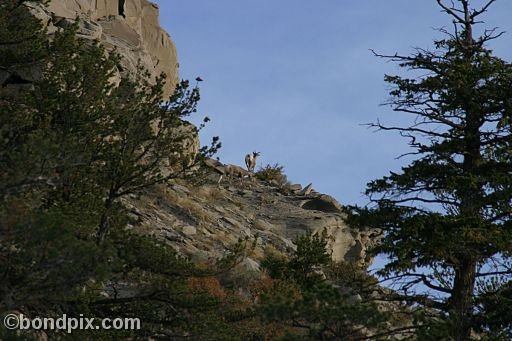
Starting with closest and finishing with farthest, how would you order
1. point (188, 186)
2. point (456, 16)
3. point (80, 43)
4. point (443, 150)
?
point (443, 150) < point (456, 16) < point (80, 43) < point (188, 186)

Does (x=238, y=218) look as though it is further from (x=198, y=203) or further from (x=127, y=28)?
(x=127, y=28)

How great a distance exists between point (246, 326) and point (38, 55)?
8.34 meters

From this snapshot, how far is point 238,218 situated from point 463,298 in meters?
25.3

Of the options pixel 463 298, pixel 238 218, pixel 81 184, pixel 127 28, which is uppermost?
pixel 127 28

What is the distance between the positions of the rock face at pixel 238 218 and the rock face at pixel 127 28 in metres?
6.06

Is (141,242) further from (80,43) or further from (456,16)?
(456,16)

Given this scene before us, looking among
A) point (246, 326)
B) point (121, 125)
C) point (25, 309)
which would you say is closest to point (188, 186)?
point (246, 326)

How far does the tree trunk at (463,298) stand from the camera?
14.2 metres

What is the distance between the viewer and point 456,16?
16797 mm

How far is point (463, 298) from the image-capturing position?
14.8 metres

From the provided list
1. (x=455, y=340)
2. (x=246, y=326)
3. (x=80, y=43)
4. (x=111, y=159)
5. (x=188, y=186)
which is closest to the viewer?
(x=455, y=340)

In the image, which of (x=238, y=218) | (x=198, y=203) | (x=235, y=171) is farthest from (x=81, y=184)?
(x=235, y=171)

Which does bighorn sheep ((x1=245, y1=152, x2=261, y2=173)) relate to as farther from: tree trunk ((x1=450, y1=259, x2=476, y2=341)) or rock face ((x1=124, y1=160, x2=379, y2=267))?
tree trunk ((x1=450, y1=259, x2=476, y2=341))

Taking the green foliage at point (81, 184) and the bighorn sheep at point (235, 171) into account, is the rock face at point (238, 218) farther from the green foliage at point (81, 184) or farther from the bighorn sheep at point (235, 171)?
the green foliage at point (81, 184)
